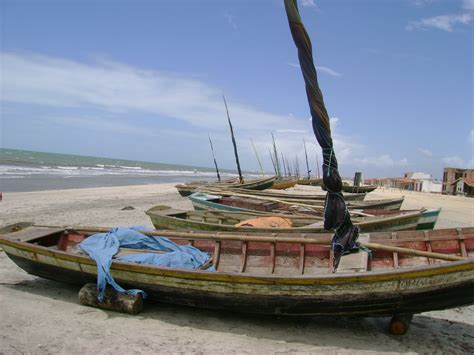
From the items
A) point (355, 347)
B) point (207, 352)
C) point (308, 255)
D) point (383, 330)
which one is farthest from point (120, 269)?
point (383, 330)

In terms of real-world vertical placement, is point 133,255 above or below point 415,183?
below

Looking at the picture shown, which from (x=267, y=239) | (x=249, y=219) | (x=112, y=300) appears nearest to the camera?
(x=112, y=300)

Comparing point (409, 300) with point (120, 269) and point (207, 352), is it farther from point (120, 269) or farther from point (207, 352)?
point (120, 269)

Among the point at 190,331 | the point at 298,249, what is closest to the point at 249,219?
the point at 298,249

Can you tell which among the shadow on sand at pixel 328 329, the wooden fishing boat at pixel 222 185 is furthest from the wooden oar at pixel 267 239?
the wooden fishing boat at pixel 222 185

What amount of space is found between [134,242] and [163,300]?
152cm

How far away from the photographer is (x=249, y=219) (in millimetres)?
9781

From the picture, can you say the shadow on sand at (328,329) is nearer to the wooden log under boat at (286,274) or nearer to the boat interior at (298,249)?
the wooden log under boat at (286,274)

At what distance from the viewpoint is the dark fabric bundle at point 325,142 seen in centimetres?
521

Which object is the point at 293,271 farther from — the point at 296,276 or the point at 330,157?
the point at 330,157

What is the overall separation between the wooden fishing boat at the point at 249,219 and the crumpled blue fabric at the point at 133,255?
1836 mm

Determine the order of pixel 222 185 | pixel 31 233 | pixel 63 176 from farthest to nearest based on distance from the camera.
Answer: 1. pixel 63 176
2. pixel 222 185
3. pixel 31 233

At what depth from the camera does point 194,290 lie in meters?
5.54

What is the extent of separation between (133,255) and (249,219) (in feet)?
12.8
